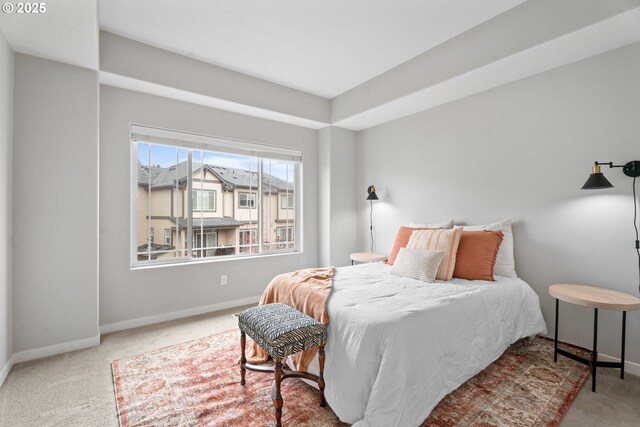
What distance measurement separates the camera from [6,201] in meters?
2.31

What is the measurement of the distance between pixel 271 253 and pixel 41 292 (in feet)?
7.94

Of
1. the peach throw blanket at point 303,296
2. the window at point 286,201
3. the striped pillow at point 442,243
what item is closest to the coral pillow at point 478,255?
the striped pillow at point 442,243

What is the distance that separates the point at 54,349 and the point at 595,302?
13.6 feet

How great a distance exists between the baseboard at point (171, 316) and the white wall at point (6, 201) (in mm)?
777

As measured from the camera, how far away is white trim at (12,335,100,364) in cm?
245

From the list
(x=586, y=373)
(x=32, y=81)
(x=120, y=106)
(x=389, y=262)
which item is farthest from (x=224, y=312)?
(x=586, y=373)

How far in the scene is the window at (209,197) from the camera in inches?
132

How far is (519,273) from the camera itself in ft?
9.71

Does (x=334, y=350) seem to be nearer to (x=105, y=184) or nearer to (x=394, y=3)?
(x=394, y=3)

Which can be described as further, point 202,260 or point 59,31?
point 202,260

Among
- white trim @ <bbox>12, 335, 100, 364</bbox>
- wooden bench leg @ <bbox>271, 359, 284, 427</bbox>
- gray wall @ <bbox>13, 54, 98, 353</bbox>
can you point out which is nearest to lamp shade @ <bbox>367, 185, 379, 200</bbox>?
wooden bench leg @ <bbox>271, 359, 284, 427</bbox>

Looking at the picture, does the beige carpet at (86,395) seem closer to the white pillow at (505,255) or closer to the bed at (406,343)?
the bed at (406,343)

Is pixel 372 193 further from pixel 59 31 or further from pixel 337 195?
pixel 59 31

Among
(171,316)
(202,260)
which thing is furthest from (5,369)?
(202,260)
